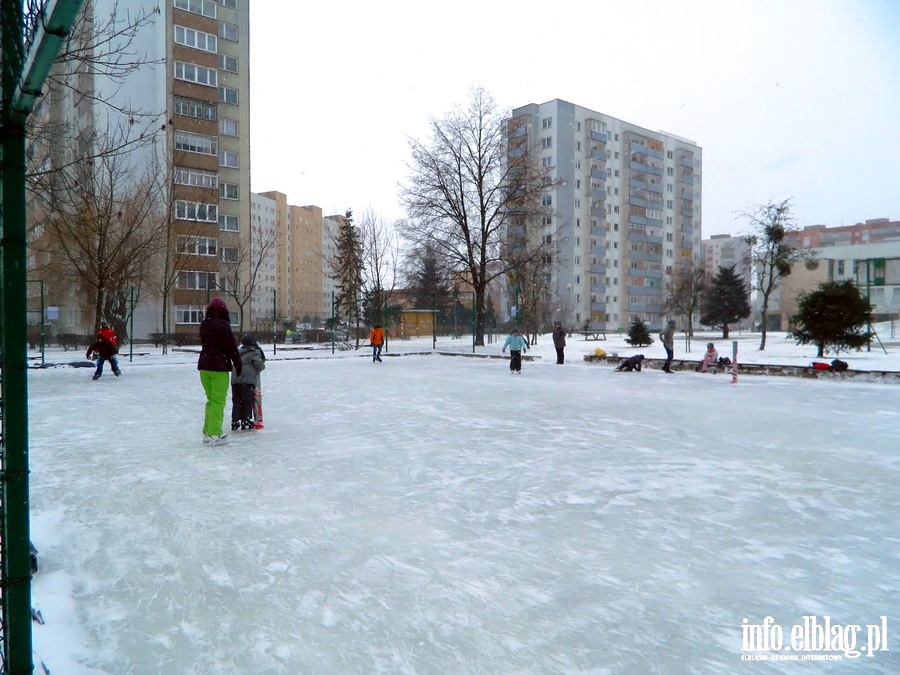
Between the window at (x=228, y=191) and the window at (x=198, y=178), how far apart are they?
176 centimetres

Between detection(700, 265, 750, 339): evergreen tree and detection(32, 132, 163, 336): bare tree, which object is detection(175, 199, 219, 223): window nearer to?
detection(32, 132, 163, 336): bare tree

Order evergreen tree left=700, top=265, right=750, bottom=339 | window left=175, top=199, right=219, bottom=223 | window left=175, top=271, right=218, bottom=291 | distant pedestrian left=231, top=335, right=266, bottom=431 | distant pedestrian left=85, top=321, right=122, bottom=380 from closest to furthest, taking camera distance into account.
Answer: distant pedestrian left=231, top=335, right=266, bottom=431 < distant pedestrian left=85, top=321, right=122, bottom=380 < window left=175, top=199, right=219, bottom=223 < window left=175, top=271, right=218, bottom=291 < evergreen tree left=700, top=265, right=750, bottom=339

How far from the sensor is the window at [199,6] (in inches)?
1672

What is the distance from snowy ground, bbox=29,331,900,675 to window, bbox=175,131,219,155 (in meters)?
39.3

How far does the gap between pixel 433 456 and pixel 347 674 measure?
13.8 ft

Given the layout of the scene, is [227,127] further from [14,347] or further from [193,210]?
[14,347]

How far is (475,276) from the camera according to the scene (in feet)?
101

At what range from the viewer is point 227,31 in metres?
46.4

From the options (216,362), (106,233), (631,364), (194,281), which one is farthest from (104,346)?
(194,281)

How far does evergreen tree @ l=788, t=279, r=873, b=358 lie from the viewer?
65.9 ft

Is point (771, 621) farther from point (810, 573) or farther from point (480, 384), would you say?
point (480, 384)

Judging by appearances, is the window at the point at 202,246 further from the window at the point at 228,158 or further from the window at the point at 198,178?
the window at the point at 228,158

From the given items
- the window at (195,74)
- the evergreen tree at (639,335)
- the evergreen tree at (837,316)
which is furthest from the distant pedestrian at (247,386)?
the window at (195,74)

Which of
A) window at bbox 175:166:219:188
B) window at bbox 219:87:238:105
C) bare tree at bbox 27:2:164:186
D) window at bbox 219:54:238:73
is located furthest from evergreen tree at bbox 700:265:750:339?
bare tree at bbox 27:2:164:186
